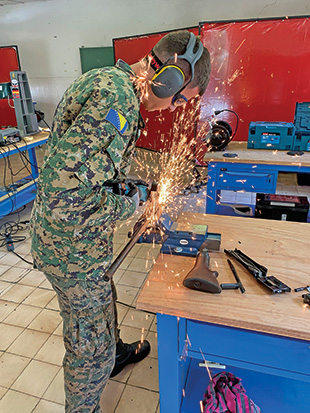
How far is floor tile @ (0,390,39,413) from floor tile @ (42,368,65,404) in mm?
65

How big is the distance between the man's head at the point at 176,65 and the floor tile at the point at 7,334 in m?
1.89

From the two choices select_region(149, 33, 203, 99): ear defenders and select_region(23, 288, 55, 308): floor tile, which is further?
select_region(23, 288, 55, 308): floor tile

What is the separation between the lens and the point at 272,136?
342 centimetres

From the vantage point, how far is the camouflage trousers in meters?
1.33

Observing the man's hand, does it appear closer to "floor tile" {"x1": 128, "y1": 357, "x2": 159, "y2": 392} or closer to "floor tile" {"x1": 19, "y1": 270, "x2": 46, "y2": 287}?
"floor tile" {"x1": 128, "y1": 357, "x2": 159, "y2": 392}

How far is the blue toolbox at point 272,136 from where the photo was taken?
11.0 feet

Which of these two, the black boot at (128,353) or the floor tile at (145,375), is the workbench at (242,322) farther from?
the black boot at (128,353)

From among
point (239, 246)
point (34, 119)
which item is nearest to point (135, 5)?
point (34, 119)

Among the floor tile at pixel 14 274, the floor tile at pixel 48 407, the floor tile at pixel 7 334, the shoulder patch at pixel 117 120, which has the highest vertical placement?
→ the shoulder patch at pixel 117 120

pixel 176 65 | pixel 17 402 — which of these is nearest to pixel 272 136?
pixel 176 65

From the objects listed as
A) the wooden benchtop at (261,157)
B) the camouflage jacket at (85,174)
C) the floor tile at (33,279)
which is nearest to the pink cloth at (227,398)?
the camouflage jacket at (85,174)

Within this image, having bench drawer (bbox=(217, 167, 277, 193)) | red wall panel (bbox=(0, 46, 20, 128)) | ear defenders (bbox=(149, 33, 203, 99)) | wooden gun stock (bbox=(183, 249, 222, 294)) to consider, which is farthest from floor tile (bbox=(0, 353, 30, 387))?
red wall panel (bbox=(0, 46, 20, 128))

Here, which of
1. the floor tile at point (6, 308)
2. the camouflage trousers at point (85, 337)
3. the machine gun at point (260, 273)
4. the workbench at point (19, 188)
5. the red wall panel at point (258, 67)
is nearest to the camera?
the machine gun at point (260, 273)

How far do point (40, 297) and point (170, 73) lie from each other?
2.15m
